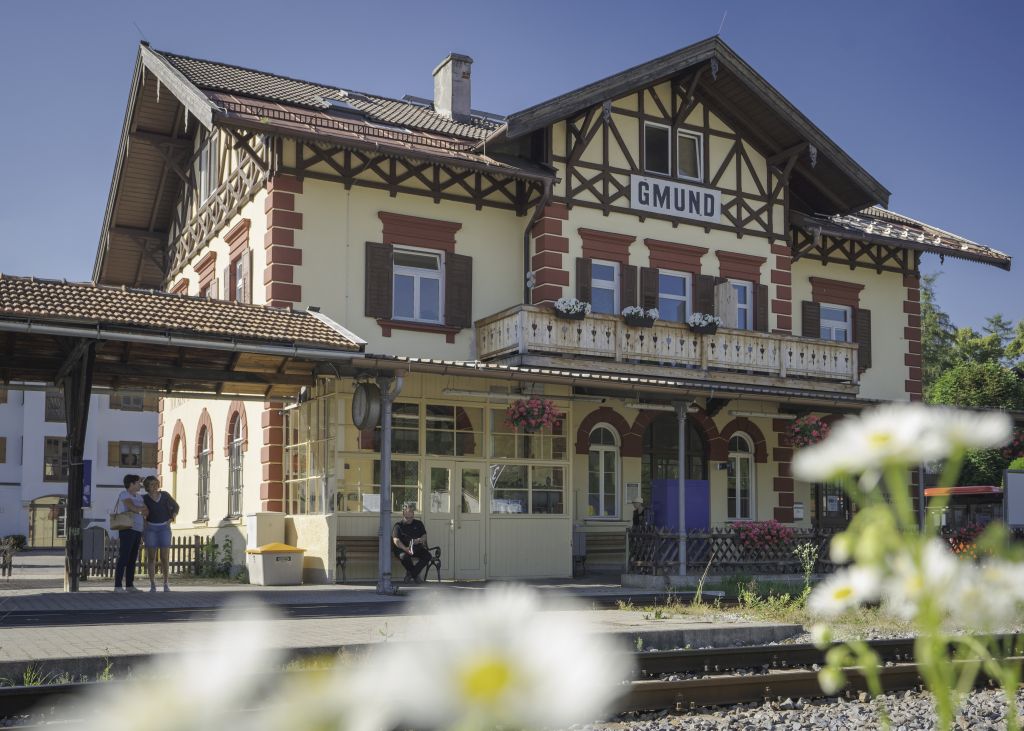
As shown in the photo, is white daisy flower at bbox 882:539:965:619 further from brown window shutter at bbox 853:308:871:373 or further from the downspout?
brown window shutter at bbox 853:308:871:373

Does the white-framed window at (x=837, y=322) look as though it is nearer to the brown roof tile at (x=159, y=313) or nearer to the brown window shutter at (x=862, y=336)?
the brown window shutter at (x=862, y=336)

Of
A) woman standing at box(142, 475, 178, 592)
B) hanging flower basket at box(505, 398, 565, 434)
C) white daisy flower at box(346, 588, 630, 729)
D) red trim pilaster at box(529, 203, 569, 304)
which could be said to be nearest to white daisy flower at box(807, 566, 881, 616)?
white daisy flower at box(346, 588, 630, 729)

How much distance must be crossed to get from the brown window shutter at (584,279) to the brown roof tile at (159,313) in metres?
6.06

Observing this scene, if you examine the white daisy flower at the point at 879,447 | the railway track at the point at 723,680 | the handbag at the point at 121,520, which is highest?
the white daisy flower at the point at 879,447

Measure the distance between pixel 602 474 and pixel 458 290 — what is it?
467 cm

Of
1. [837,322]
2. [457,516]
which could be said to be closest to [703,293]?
[837,322]

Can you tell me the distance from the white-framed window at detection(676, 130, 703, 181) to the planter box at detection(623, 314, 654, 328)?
411 centimetres

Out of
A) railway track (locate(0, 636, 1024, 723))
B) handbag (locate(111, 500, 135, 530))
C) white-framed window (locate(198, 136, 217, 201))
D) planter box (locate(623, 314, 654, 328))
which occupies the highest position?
white-framed window (locate(198, 136, 217, 201))

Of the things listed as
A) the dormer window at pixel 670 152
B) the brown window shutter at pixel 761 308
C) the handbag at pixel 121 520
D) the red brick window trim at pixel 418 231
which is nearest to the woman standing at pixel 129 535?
the handbag at pixel 121 520

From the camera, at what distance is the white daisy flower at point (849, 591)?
45.8 inches

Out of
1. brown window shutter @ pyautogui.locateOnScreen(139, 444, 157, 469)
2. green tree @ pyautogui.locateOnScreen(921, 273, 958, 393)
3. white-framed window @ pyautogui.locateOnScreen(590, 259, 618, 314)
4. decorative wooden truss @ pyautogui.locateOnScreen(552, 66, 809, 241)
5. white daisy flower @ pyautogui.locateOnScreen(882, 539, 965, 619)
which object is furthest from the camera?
green tree @ pyautogui.locateOnScreen(921, 273, 958, 393)

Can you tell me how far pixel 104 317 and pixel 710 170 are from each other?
13.7m

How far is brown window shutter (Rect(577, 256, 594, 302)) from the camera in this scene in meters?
22.4

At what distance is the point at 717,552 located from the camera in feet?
65.4
